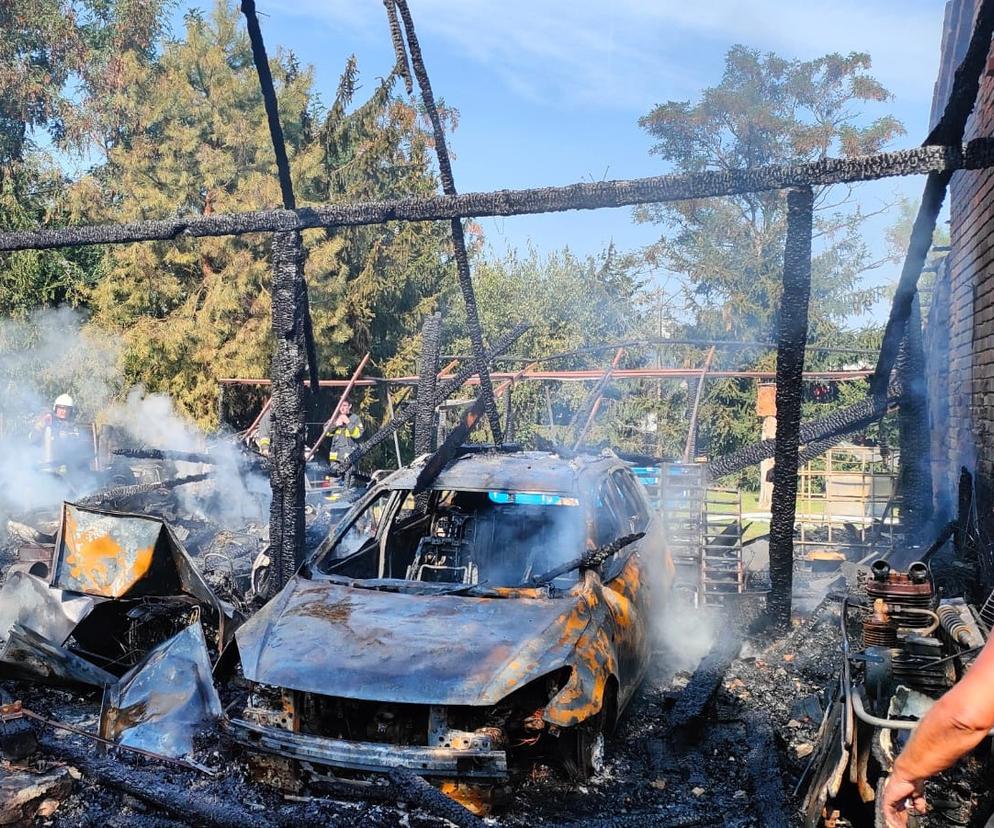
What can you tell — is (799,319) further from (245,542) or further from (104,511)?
(245,542)

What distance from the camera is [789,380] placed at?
6.12 meters

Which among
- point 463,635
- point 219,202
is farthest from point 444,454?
point 219,202

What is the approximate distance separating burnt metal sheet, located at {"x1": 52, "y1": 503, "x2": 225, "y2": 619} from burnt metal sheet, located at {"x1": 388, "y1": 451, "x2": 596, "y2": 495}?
1.91 meters

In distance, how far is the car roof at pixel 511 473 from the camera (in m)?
6.31

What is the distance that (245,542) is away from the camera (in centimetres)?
1152

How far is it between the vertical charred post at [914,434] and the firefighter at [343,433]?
872 cm

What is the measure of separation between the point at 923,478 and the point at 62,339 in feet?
70.5

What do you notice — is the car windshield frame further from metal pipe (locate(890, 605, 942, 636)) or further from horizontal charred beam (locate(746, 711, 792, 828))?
metal pipe (locate(890, 605, 942, 636))

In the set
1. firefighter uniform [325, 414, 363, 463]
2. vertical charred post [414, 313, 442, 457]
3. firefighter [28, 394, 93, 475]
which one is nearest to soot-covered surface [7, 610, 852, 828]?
vertical charred post [414, 313, 442, 457]

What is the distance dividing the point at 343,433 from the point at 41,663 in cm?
944

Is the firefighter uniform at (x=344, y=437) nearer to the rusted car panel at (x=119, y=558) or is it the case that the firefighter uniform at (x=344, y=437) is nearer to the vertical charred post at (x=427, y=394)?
the vertical charred post at (x=427, y=394)

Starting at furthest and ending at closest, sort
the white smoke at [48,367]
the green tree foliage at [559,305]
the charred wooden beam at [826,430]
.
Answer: the green tree foliage at [559,305] → the white smoke at [48,367] → the charred wooden beam at [826,430]

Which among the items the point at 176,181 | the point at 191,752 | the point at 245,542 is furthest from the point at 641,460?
the point at 176,181

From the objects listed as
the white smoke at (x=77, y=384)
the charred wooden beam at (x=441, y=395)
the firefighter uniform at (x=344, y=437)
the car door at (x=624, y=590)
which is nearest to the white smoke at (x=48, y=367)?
the white smoke at (x=77, y=384)
